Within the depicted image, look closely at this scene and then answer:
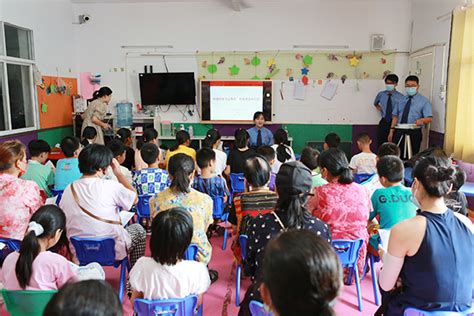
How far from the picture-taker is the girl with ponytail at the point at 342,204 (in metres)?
2.50

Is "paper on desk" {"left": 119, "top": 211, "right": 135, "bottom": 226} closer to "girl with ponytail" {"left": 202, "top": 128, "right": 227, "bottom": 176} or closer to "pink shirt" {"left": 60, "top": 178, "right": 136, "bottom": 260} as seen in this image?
"pink shirt" {"left": 60, "top": 178, "right": 136, "bottom": 260}

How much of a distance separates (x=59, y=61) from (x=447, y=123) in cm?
588

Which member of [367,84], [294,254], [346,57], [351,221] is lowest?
[351,221]

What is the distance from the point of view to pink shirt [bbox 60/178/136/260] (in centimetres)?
248

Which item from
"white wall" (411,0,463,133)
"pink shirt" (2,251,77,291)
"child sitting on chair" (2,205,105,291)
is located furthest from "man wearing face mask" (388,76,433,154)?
"pink shirt" (2,251,77,291)

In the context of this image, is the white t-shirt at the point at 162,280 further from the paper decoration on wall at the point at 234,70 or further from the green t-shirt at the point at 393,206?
the paper decoration on wall at the point at 234,70

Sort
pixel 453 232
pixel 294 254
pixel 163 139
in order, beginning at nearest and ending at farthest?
1. pixel 294 254
2. pixel 453 232
3. pixel 163 139

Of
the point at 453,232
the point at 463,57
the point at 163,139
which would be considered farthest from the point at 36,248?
the point at 163,139

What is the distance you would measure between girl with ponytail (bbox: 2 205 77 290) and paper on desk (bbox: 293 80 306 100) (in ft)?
18.3

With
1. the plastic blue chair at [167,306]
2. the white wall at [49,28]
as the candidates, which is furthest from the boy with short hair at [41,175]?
the white wall at [49,28]

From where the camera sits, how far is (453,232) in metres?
1.55

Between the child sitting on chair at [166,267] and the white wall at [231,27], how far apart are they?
5626 mm

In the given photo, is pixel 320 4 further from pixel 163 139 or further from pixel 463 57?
pixel 163 139

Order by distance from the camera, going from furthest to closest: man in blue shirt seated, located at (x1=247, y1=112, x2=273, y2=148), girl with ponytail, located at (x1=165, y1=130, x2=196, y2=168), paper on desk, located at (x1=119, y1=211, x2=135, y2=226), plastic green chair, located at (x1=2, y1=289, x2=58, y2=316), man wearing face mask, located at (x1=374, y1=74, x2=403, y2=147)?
1. man wearing face mask, located at (x1=374, y1=74, x2=403, y2=147)
2. man in blue shirt seated, located at (x1=247, y1=112, x2=273, y2=148)
3. girl with ponytail, located at (x1=165, y1=130, x2=196, y2=168)
4. paper on desk, located at (x1=119, y1=211, x2=135, y2=226)
5. plastic green chair, located at (x1=2, y1=289, x2=58, y2=316)
